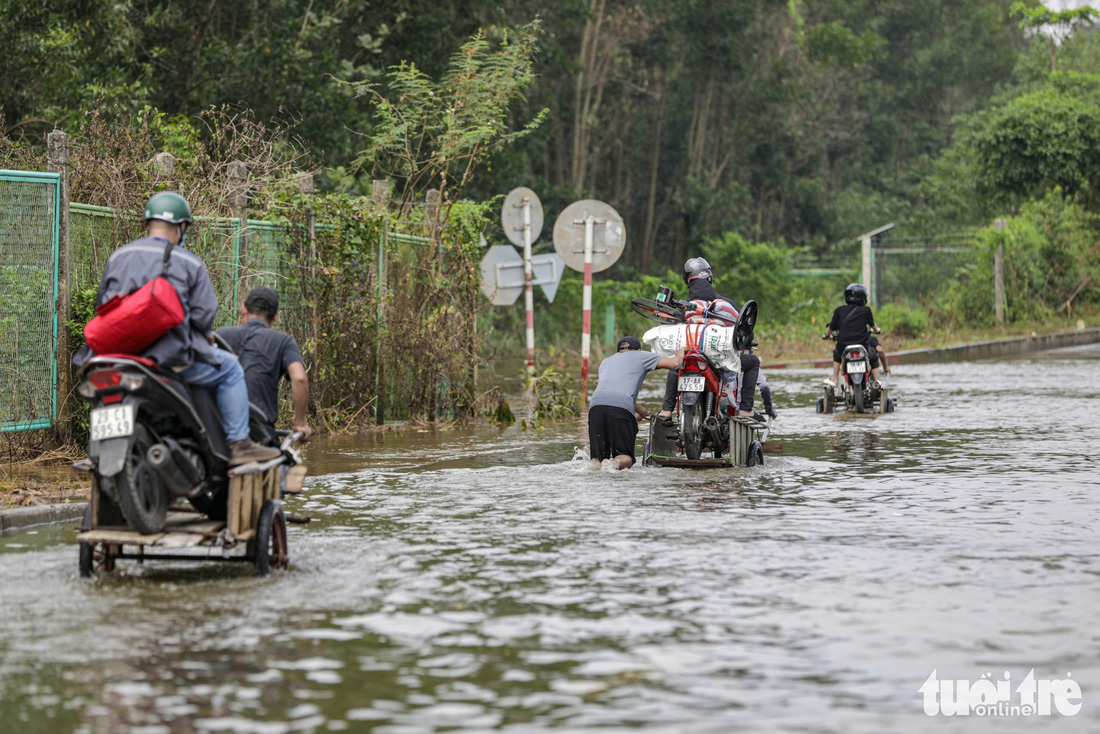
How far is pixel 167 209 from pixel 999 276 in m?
32.9

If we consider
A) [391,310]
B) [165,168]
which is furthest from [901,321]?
[165,168]

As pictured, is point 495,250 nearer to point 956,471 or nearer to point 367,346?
point 367,346

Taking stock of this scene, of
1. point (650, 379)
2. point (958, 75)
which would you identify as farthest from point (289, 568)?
point (958, 75)

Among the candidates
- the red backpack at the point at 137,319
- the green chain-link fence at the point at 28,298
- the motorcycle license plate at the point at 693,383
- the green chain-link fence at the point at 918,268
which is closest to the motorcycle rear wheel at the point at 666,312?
the motorcycle license plate at the point at 693,383

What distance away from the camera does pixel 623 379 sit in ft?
43.6

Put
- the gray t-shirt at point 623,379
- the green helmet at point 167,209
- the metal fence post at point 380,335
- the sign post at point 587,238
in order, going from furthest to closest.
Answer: the sign post at point 587,238, the metal fence post at point 380,335, the gray t-shirt at point 623,379, the green helmet at point 167,209

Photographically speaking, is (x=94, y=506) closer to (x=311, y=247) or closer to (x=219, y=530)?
(x=219, y=530)

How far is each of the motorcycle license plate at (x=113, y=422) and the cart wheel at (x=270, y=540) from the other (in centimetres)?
91

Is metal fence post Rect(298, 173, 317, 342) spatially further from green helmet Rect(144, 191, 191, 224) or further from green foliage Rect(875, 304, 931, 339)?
green foliage Rect(875, 304, 931, 339)

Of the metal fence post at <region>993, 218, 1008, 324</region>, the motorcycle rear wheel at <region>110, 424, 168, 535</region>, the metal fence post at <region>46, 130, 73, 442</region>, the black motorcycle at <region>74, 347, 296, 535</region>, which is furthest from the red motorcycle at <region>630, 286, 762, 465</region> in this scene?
the metal fence post at <region>993, 218, 1008, 324</region>

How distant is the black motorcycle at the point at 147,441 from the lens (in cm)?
787

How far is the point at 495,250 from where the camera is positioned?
21.3 meters

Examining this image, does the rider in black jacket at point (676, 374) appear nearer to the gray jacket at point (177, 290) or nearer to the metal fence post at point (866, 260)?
the gray jacket at point (177, 290)

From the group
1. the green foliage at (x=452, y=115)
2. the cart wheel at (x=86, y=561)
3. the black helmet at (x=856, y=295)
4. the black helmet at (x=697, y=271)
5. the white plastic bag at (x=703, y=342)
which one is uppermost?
the green foliage at (x=452, y=115)
